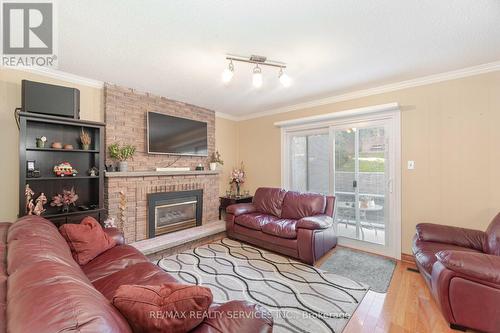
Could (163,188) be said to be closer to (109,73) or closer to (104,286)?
(109,73)

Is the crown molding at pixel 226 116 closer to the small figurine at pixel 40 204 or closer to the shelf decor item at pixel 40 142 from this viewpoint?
the shelf decor item at pixel 40 142

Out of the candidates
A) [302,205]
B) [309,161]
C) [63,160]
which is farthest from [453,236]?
[63,160]

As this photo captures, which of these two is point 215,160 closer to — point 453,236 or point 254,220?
point 254,220

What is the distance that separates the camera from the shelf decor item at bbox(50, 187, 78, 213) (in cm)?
262

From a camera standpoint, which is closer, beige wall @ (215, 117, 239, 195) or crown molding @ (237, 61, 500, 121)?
crown molding @ (237, 61, 500, 121)

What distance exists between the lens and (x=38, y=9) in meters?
1.71

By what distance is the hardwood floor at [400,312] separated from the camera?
1.79 meters

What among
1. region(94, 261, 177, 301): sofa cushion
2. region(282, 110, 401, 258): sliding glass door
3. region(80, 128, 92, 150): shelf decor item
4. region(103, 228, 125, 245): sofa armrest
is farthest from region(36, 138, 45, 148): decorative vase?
region(282, 110, 401, 258): sliding glass door

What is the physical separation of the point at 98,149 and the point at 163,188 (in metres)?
1.10

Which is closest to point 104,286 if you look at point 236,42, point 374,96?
point 236,42

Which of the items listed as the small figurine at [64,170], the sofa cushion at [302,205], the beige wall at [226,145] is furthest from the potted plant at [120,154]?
the sofa cushion at [302,205]

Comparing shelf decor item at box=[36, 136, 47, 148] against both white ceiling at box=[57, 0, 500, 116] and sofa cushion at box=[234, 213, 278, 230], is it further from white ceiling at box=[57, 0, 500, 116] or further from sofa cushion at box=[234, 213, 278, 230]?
sofa cushion at box=[234, 213, 278, 230]

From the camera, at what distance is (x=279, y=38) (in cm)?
204

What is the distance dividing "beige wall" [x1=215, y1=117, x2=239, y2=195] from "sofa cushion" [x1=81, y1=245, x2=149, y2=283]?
2.86 meters
